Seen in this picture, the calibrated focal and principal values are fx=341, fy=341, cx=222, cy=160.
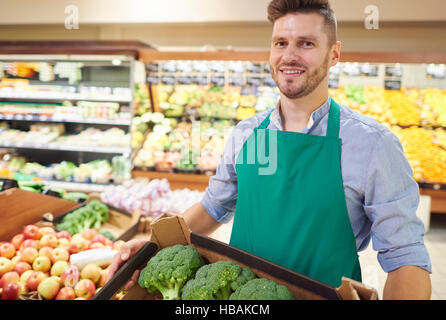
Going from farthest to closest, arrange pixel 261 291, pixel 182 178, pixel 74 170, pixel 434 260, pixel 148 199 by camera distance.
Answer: pixel 74 170 → pixel 182 178 → pixel 434 260 → pixel 148 199 → pixel 261 291

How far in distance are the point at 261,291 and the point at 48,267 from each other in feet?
5.30

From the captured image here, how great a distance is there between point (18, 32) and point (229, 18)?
4568 mm

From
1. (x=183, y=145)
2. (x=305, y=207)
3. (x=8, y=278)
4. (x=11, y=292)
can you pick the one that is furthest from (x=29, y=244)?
(x=183, y=145)

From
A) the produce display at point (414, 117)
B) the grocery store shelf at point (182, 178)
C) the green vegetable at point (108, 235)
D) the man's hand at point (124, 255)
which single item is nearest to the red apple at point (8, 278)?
the green vegetable at point (108, 235)

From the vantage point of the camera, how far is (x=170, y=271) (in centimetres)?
101

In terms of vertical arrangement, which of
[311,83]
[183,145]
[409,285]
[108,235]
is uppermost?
[311,83]

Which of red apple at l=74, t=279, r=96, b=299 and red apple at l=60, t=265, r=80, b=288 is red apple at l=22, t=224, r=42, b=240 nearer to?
red apple at l=60, t=265, r=80, b=288

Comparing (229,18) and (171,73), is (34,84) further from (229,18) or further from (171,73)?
(229,18)

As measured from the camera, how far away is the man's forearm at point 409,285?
977mm

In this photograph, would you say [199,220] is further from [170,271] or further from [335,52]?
[335,52]

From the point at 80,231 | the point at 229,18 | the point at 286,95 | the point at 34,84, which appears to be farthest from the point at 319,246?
the point at 34,84

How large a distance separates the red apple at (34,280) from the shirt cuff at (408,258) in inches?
67.1

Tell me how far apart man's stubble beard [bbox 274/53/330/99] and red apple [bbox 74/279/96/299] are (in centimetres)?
142

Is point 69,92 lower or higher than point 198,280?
higher
